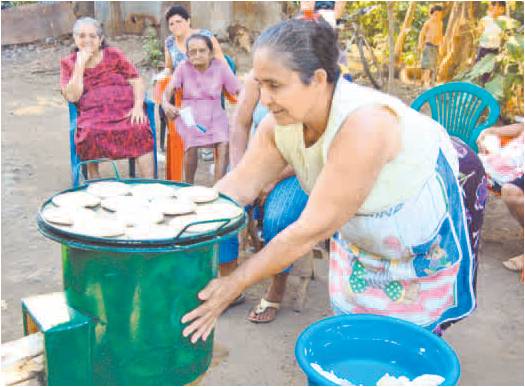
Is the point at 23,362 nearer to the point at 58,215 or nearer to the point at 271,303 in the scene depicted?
the point at 58,215

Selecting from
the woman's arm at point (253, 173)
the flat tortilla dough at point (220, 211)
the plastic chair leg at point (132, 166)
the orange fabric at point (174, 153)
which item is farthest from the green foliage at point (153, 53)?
the flat tortilla dough at point (220, 211)

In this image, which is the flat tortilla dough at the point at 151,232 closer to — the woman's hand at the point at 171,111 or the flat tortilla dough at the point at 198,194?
the flat tortilla dough at the point at 198,194

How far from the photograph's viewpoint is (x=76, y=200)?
Result: 1794 mm

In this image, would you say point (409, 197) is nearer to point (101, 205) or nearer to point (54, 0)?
point (101, 205)

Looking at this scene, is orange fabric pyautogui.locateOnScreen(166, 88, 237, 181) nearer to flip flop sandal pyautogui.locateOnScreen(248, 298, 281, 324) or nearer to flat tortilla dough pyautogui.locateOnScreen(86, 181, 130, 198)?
flip flop sandal pyautogui.locateOnScreen(248, 298, 281, 324)

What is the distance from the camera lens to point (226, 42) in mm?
9688

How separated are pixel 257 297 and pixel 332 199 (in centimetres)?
203

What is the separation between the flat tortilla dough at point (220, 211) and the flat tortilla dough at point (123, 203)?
0.16 m

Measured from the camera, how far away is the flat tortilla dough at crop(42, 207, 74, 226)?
5.27 ft

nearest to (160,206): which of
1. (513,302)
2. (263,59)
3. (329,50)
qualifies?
(263,59)

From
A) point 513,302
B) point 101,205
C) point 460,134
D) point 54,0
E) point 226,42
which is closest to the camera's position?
point 101,205

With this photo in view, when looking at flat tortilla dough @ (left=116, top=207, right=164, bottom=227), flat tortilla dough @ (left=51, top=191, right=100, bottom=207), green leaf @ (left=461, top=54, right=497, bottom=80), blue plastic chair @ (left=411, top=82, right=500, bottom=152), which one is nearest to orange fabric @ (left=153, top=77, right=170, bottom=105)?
blue plastic chair @ (left=411, top=82, right=500, bottom=152)

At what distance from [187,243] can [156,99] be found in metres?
4.35

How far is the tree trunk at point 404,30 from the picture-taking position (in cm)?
831
